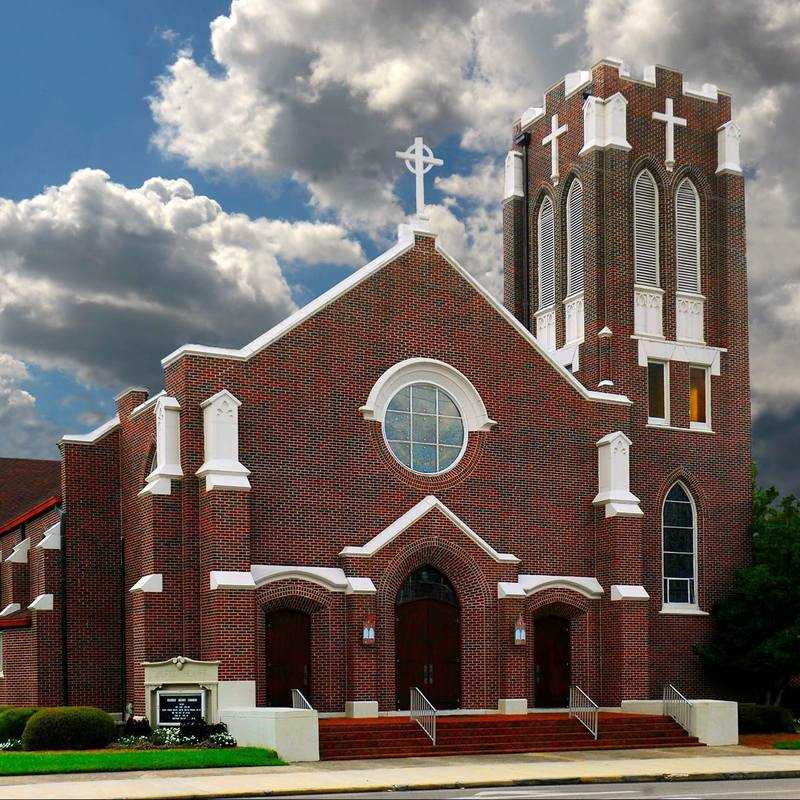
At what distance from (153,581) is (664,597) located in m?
15.0

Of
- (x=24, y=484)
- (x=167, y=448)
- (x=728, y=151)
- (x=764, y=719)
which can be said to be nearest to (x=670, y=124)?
(x=728, y=151)

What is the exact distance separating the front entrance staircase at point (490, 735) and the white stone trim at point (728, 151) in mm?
17332

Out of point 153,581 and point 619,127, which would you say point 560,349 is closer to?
point 619,127

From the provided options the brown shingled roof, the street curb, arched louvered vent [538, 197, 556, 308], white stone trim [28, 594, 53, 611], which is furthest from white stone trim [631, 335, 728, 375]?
the brown shingled roof

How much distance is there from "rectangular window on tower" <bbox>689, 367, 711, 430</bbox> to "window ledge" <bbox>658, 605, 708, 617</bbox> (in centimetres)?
530

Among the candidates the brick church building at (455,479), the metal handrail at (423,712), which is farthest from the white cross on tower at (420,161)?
the metal handrail at (423,712)

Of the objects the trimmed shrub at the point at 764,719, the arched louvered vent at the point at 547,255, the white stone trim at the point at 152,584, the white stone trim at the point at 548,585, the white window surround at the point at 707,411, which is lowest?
the trimmed shrub at the point at 764,719

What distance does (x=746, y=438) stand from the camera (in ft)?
133

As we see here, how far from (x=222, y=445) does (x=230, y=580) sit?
10.0 ft

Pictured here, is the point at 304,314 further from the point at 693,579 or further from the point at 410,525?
the point at 693,579

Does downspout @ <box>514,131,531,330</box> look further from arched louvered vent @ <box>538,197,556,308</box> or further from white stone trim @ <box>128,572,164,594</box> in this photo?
white stone trim @ <box>128,572,164,594</box>

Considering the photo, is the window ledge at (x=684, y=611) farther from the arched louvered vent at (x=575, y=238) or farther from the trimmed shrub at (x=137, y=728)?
the trimmed shrub at (x=137, y=728)

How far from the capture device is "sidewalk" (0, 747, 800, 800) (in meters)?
21.2

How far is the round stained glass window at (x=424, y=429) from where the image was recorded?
33.7 m
